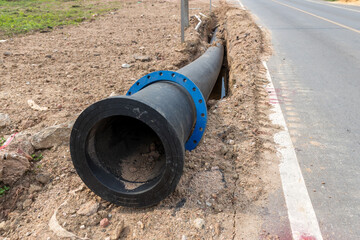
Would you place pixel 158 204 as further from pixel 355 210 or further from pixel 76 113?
pixel 76 113

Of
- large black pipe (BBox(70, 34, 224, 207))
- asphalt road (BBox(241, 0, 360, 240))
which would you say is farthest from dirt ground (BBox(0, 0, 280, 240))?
asphalt road (BBox(241, 0, 360, 240))

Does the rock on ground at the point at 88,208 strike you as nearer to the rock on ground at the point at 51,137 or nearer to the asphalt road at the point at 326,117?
the rock on ground at the point at 51,137

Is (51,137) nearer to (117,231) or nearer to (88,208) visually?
(88,208)

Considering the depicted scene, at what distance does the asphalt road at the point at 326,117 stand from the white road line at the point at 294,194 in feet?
0.17

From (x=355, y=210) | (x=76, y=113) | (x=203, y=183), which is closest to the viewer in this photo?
(x=355, y=210)

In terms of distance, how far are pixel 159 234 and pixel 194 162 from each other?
87cm

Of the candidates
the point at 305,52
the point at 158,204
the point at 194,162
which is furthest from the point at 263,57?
the point at 158,204

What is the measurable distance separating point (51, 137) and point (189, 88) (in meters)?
1.62

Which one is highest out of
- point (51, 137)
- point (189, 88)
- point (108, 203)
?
point (189, 88)

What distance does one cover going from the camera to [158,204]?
2207 mm

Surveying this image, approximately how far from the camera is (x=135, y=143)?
2713 millimetres

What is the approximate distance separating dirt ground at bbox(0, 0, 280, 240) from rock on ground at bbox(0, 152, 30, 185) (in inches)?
2.9

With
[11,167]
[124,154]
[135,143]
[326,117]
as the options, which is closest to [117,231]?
[124,154]

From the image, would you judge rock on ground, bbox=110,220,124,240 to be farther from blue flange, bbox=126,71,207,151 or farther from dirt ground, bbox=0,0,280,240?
blue flange, bbox=126,71,207,151
